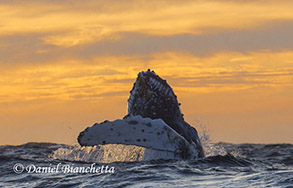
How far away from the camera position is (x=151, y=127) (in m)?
11.2

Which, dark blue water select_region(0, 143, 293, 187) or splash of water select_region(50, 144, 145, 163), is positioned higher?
splash of water select_region(50, 144, 145, 163)

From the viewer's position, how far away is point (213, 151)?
47.7ft

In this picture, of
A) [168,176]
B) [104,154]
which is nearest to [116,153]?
[104,154]

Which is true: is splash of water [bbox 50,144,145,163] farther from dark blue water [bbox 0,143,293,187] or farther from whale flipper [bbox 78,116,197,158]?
whale flipper [bbox 78,116,197,158]

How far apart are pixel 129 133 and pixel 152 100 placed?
2019 millimetres

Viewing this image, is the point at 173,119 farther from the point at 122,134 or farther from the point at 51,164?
the point at 51,164

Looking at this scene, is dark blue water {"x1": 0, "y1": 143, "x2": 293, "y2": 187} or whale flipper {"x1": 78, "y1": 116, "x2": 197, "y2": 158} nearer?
dark blue water {"x1": 0, "y1": 143, "x2": 293, "y2": 187}

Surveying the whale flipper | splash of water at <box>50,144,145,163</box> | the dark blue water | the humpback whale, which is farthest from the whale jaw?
the whale flipper

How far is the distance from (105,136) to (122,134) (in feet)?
1.18

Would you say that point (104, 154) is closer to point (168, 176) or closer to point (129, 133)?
point (129, 133)

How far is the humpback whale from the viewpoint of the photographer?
36.2 ft

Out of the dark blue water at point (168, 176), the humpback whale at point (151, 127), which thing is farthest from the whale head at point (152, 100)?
the dark blue water at point (168, 176)

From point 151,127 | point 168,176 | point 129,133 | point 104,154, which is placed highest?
point 151,127

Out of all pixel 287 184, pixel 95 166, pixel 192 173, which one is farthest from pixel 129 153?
pixel 287 184
